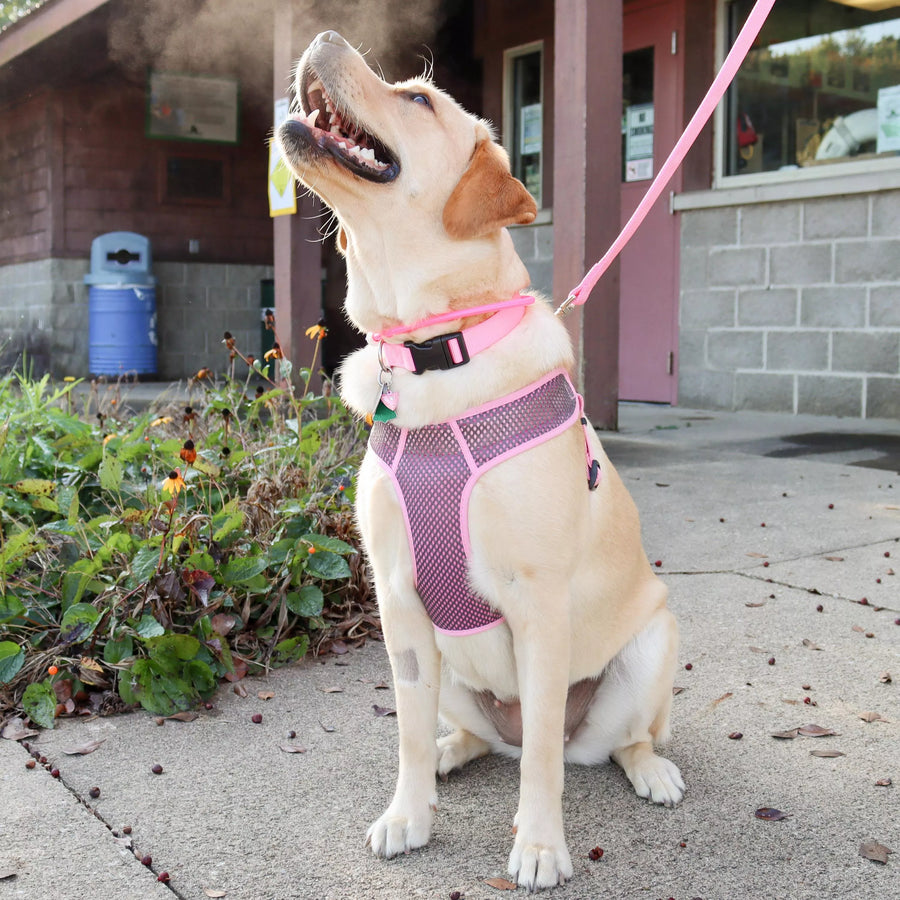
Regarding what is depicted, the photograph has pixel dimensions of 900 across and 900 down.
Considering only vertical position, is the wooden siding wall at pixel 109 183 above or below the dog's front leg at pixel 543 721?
above

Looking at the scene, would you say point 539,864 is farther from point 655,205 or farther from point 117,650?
point 655,205

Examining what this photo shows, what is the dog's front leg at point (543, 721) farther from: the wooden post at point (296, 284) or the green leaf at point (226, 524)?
the wooden post at point (296, 284)

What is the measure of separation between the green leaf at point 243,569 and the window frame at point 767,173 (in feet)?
18.5

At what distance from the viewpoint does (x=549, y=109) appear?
30.3 ft

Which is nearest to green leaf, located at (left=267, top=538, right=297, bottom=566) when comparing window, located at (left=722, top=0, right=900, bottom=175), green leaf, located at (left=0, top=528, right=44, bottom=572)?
green leaf, located at (left=0, top=528, right=44, bottom=572)

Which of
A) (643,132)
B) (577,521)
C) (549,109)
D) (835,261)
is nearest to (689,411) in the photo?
(835,261)

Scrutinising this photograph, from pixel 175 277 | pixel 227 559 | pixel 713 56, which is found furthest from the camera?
pixel 175 277

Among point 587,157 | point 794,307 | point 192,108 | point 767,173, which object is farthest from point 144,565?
point 192,108

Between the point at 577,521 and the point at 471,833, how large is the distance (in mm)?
→ 691

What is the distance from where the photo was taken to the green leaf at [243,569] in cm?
294

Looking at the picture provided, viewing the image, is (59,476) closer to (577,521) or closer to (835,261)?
(577,521)

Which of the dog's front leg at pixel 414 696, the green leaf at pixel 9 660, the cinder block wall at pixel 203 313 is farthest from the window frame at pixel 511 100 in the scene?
the dog's front leg at pixel 414 696

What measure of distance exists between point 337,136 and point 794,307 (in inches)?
241

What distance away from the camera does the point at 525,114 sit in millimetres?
9586
